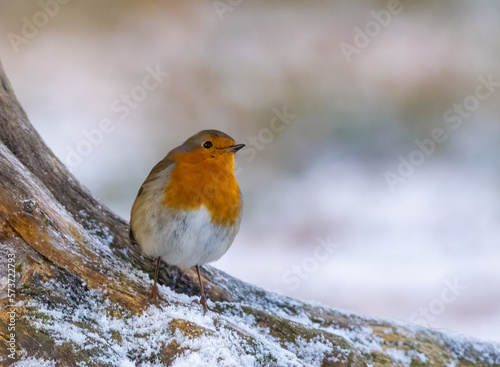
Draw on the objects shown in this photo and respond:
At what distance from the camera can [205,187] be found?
7.68 feet

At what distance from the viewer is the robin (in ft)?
7.63

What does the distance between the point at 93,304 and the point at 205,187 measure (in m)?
0.70

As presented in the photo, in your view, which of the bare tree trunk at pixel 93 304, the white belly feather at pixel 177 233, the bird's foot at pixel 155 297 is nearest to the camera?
the bare tree trunk at pixel 93 304

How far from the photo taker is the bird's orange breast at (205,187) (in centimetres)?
232

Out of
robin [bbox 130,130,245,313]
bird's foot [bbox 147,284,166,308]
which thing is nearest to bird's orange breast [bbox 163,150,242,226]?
robin [bbox 130,130,245,313]

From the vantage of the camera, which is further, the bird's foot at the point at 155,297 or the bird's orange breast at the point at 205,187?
the bird's orange breast at the point at 205,187

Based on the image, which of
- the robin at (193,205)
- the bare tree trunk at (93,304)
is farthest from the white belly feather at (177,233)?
the bare tree trunk at (93,304)

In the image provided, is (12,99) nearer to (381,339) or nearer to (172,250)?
(172,250)

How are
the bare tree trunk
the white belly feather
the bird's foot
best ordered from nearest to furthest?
the bare tree trunk, the bird's foot, the white belly feather

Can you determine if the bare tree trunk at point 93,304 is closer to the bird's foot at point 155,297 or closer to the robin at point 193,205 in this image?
the bird's foot at point 155,297

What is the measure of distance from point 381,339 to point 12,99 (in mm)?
2617

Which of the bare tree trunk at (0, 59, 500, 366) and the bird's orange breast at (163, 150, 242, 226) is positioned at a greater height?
the bird's orange breast at (163, 150, 242, 226)

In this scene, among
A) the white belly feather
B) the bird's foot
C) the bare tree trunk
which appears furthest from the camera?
the white belly feather

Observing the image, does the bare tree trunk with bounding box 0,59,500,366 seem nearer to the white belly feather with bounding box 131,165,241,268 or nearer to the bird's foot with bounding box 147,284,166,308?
the bird's foot with bounding box 147,284,166,308
